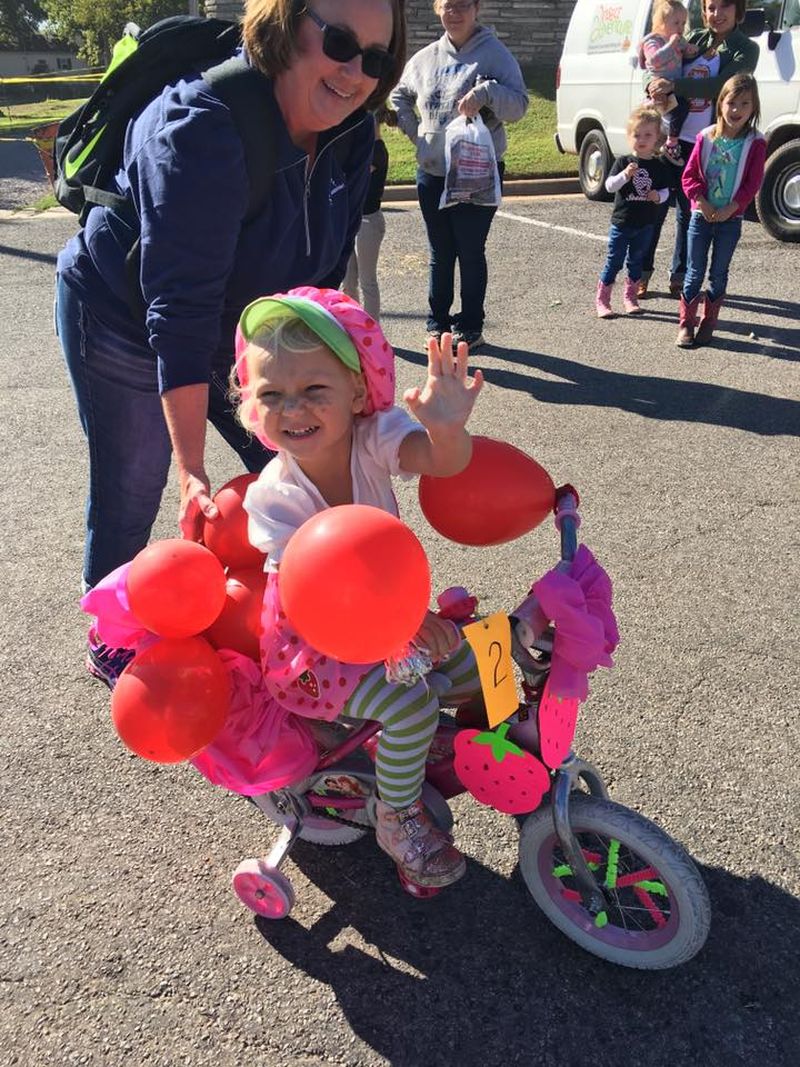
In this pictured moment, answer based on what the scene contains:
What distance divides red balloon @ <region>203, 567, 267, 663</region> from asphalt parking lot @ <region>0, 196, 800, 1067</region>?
75 centimetres

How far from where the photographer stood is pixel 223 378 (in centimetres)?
256

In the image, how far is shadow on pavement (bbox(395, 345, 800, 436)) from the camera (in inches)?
192

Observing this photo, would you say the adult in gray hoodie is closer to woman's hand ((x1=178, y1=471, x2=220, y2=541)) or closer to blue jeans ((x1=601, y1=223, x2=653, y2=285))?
blue jeans ((x1=601, y1=223, x2=653, y2=285))

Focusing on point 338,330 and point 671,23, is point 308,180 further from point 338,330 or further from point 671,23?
point 671,23

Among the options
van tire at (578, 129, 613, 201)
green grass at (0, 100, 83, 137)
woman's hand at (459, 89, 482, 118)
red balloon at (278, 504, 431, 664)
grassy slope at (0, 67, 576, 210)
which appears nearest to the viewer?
red balloon at (278, 504, 431, 664)

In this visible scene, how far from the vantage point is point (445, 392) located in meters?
1.59

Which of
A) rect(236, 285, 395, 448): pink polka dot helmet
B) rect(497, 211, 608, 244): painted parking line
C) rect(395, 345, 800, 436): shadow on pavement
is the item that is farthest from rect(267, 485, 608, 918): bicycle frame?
rect(497, 211, 608, 244): painted parking line

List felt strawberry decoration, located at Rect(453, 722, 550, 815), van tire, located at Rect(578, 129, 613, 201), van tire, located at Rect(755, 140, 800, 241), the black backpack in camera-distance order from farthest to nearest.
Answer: van tire, located at Rect(578, 129, 613, 201) < van tire, located at Rect(755, 140, 800, 241) < the black backpack < felt strawberry decoration, located at Rect(453, 722, 550, 815)

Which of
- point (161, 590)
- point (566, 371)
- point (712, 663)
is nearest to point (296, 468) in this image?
point (161, 590)

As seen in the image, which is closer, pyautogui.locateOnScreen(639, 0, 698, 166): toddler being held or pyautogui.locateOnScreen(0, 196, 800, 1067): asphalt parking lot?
pyautogui.locateOnScreen(0, 196, 800, 1067): asphalt parking lot

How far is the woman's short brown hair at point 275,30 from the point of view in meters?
1.94

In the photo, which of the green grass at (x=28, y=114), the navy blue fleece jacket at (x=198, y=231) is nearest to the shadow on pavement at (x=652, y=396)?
the navy blue fleece jacket at (x=198, y=231)

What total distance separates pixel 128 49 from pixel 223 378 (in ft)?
2.89

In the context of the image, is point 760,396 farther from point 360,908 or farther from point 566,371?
point 360,908
